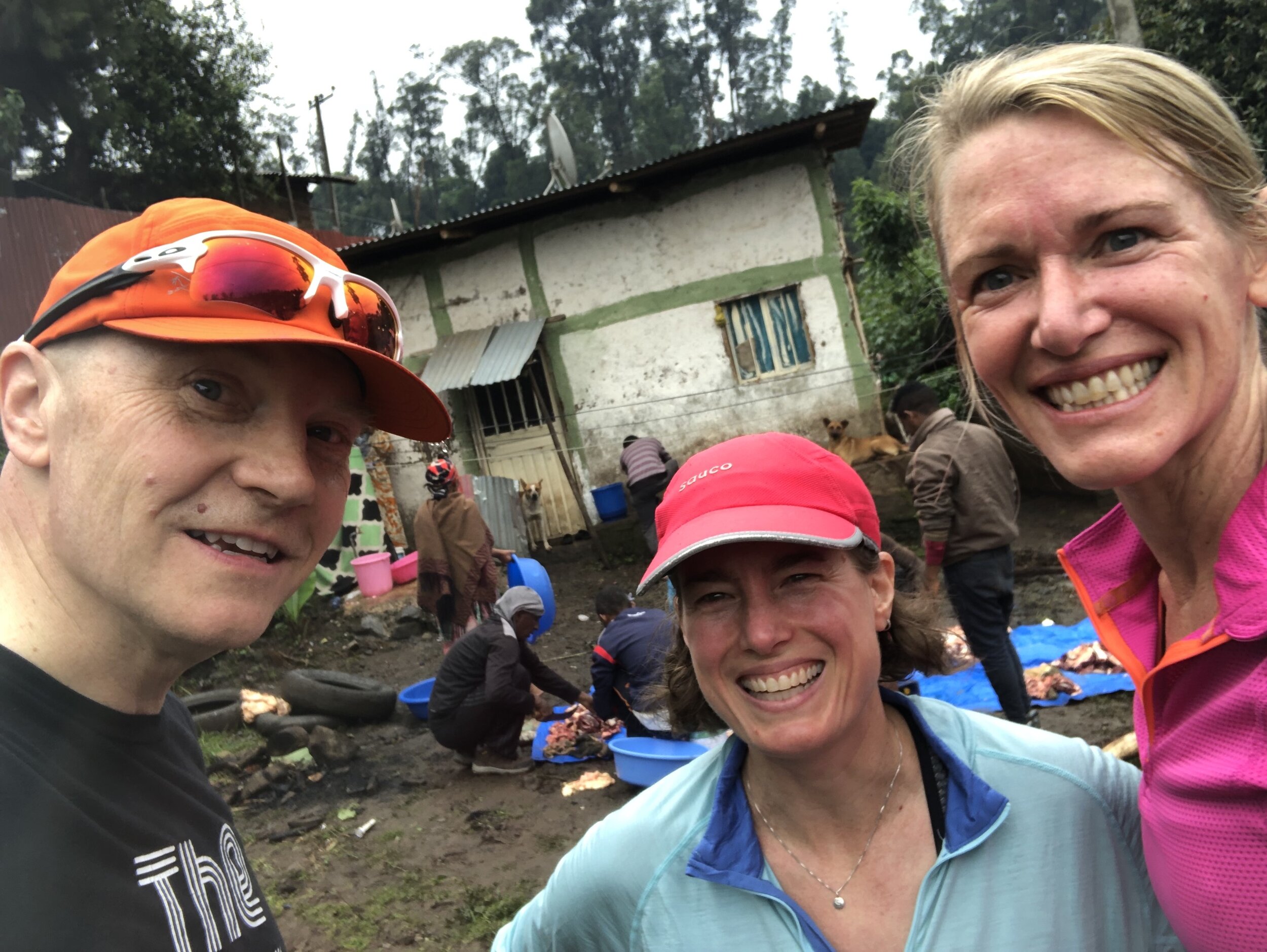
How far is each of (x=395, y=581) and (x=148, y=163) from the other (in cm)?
1041

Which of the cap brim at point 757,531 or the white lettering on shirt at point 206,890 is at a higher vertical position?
the cap brim at point 757,531

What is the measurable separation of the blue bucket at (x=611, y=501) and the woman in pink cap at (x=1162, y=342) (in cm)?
1138

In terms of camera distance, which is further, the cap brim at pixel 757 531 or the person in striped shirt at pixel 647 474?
the person in striped shirt at pixel 647 474

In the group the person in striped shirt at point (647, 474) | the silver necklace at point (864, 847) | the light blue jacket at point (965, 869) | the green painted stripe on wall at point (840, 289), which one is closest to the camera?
the light blue jacket at point (965, 869)

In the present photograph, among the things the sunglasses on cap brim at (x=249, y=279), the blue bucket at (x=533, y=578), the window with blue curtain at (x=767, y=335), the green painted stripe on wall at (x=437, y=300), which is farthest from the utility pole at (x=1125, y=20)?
the green painted stripe on wall at (x=437, y=300)

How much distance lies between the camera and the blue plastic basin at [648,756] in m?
5.07

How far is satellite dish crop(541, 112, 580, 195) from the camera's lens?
14.5 metres

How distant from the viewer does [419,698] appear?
7.52 m

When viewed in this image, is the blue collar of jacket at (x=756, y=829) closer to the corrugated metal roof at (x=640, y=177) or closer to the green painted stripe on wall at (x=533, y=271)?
the corrugated metal roof at (x=640, y=177)

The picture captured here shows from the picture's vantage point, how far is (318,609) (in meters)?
11.3

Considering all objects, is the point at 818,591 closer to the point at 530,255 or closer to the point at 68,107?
the point at 530,255

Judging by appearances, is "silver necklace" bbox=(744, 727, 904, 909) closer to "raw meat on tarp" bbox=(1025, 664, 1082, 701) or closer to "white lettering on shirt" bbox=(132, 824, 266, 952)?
"white lettering on shirt" bbox=(132, 824, 266, 952)

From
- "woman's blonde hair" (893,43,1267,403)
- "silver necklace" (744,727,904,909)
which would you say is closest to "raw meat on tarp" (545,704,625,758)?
"silver necklace" (744,727,904,909)

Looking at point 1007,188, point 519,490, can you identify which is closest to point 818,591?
point 1007,188
